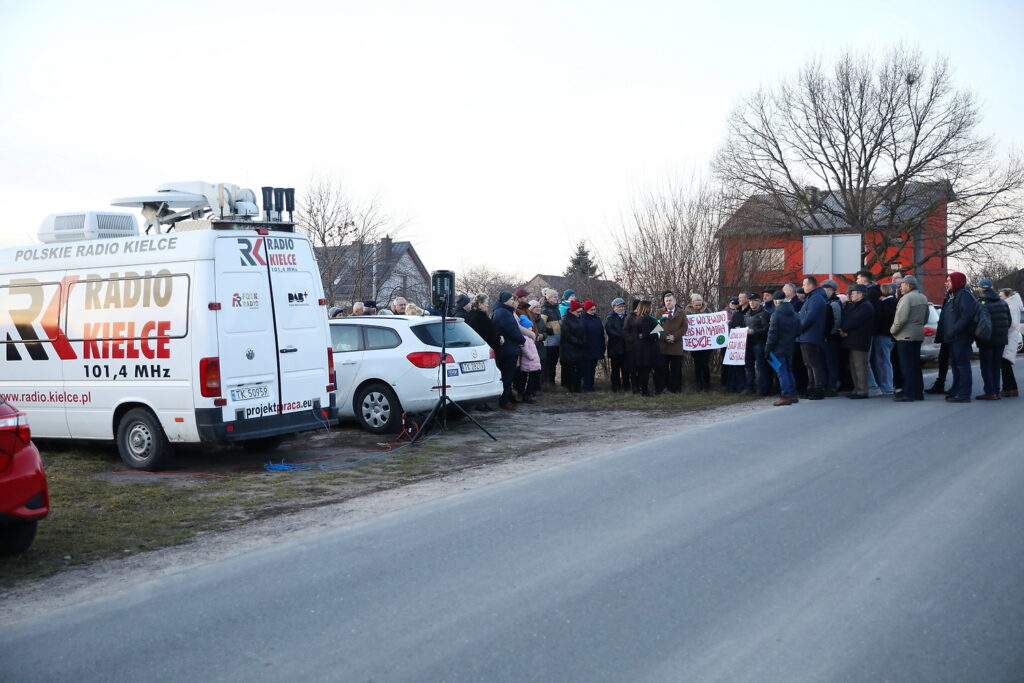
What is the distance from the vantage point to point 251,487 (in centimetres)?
909

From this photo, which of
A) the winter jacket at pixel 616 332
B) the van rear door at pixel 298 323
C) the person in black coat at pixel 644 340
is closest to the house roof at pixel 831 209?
the winter jacket at pixel 616 332

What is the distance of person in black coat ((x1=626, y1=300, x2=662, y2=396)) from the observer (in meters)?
16.6

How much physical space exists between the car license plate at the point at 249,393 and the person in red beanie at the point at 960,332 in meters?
10.2

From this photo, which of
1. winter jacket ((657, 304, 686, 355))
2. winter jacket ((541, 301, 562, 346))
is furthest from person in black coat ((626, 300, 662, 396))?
winter jacket ((541, 301, 562, 346))

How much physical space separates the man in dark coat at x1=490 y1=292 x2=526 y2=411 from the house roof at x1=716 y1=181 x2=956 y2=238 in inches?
1045

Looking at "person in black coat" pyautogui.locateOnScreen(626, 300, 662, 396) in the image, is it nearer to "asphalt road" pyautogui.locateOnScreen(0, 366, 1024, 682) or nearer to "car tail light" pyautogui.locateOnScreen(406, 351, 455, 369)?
"car tail light" pyautogui.locateOnScreen(406, 351, 455, 369)

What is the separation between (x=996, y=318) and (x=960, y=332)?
0.78m

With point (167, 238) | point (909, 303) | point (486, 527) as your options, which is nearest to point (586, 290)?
point (909, 303)

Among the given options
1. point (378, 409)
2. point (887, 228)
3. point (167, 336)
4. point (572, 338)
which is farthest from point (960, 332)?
point (887, 228)

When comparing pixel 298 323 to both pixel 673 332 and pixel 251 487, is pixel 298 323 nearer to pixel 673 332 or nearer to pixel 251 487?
pixel 251 487

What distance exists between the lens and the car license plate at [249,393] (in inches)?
388

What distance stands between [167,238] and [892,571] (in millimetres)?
7968

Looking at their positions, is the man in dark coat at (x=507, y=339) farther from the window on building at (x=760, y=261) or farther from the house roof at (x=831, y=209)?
the house roof at (x=831, y=209)

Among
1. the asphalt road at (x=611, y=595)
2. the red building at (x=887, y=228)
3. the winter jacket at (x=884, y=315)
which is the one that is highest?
the red building at (x=887, y=228)
